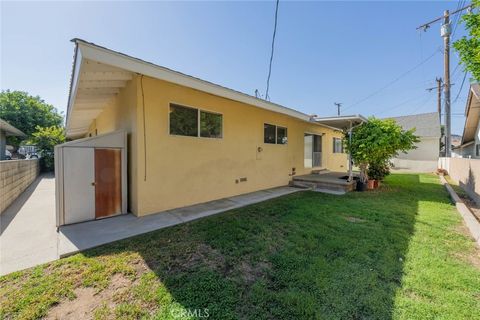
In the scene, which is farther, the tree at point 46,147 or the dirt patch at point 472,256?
the tree at point 46,147

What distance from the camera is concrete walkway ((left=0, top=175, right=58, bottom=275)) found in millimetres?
3073

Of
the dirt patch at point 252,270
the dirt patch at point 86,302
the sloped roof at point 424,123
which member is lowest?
the dirt patch at point 86,302

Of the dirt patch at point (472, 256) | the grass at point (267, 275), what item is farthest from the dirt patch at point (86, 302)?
the dirt patch at point (472, 256)

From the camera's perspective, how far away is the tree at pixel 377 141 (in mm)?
7910

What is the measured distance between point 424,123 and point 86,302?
96.3 feet

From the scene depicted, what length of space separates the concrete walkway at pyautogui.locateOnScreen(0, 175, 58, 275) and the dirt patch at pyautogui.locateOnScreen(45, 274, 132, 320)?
51.9 inches

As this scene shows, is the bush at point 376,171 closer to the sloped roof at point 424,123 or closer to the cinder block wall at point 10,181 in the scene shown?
the cinder block wall at point 10,181

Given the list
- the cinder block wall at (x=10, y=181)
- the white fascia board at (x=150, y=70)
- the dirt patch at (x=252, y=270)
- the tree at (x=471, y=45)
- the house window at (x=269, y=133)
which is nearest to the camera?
the dirt patch at (x=252, y=270)

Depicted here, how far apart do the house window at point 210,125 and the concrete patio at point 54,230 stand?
2146 millimetres

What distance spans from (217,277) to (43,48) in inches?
338

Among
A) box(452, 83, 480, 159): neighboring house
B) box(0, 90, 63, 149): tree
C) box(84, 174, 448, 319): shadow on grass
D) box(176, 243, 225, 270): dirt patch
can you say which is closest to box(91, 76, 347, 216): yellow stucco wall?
box(84, 174, 448, 319): shadow on grass

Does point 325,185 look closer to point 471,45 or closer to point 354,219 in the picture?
point 354,219

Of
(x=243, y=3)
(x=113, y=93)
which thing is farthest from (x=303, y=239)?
(x=243, y=3)

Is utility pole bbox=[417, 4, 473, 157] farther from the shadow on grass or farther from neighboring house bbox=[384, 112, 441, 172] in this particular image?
the shadow on grass
